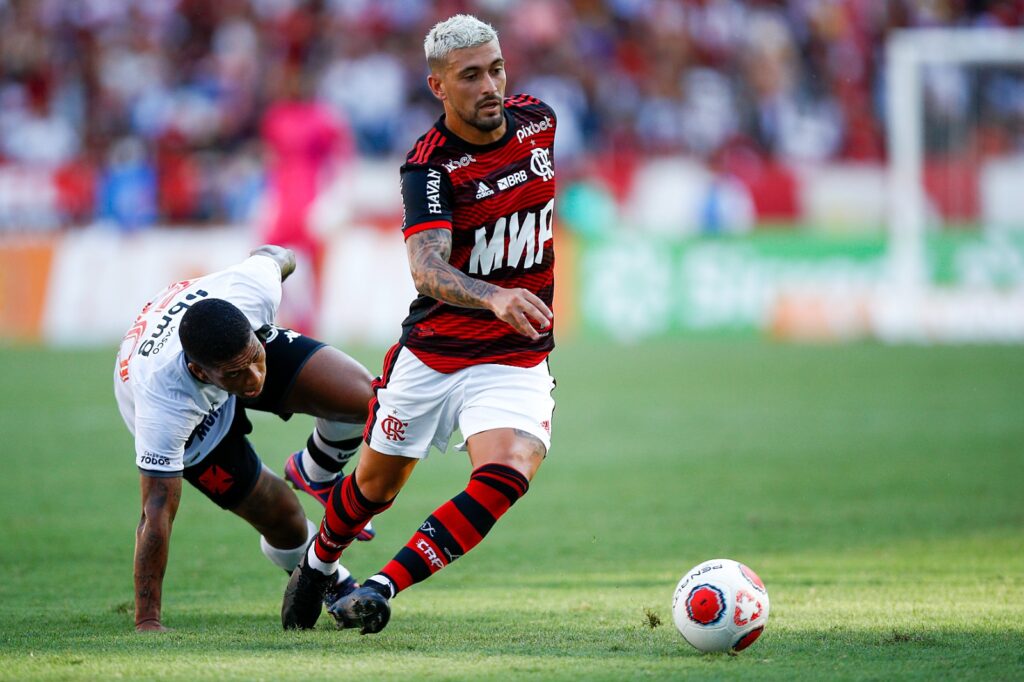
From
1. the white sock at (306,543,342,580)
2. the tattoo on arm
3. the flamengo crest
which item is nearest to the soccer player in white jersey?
the white sock at (306,543,342,580)

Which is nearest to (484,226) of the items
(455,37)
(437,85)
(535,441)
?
(437,85)

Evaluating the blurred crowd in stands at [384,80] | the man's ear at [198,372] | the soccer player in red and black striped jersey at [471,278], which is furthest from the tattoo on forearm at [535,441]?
the blurred crowd in stands at [384,80]

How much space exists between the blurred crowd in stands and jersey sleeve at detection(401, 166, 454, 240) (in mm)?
15597

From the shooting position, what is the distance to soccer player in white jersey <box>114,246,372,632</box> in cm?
539

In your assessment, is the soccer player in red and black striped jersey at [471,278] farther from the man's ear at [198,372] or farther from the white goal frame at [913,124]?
the white goal frame at [913,124]

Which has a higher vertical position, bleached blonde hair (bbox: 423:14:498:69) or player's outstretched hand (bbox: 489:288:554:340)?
bleached blonde hair (bbox: 423:14:498:69)

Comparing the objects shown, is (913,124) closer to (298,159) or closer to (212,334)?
(298,159)

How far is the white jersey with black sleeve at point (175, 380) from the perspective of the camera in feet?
17.9

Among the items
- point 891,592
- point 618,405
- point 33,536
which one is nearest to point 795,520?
point 891,592

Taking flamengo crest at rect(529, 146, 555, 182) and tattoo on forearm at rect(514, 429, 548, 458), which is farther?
flamengo crest at rect(529, 146, 555, 182)

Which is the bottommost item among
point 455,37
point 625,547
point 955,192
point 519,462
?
point 625,547

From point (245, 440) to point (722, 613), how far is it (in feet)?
7.64

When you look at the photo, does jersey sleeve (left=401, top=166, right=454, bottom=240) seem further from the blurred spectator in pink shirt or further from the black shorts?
the blurred spectator in pink shirt

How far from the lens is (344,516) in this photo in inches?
215
